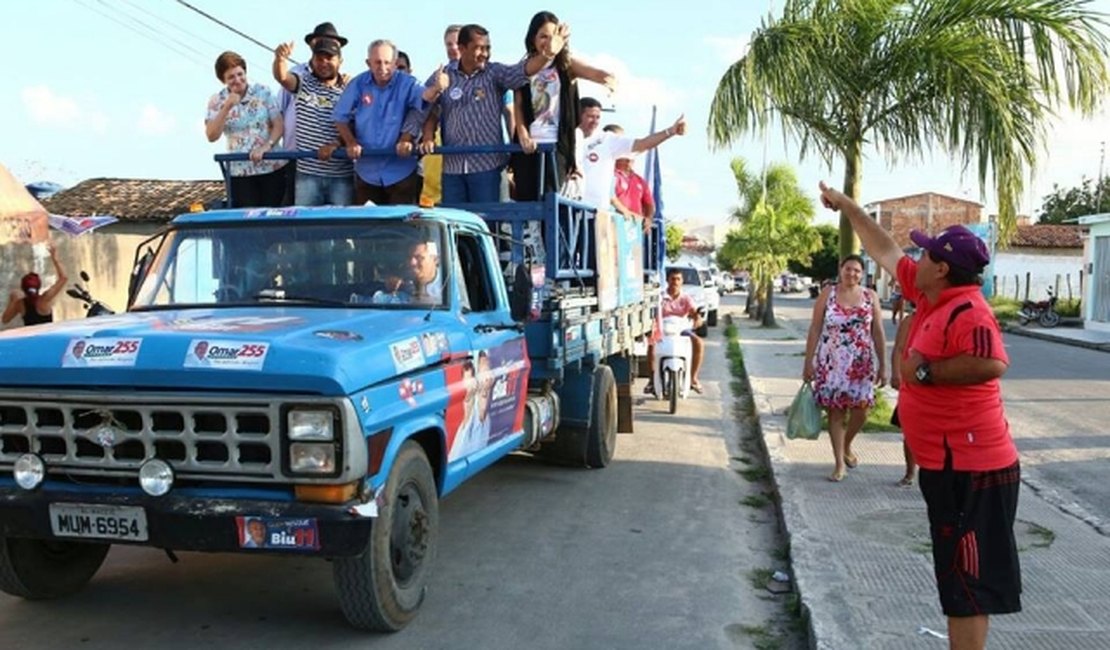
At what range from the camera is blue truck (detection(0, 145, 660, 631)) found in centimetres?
421

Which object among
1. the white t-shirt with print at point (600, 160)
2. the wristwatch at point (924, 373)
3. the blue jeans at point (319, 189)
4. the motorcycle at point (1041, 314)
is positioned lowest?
the motorcycle at point (1041, 314)

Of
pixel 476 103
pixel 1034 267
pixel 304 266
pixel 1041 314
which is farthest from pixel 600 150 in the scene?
pixel 1034 267

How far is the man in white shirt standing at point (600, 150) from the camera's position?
9.25 meters

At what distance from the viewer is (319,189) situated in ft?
24.3

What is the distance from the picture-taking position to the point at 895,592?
206 inches

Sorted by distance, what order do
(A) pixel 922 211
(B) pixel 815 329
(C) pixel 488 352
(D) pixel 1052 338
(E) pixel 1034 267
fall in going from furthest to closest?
(A) pixel 922 211
(E) pixel 1034 267
(D) pixel 1052 338
(B) pixel 815 329
(C) pixel 488 352

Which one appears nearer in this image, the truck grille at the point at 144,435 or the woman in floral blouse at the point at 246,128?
the truck grille at the point at 144,435

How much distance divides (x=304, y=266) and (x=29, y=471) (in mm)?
1762

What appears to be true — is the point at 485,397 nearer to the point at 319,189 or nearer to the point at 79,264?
the point at 319,189

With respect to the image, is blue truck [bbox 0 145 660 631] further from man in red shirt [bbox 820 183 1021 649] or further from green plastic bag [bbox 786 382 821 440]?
green plastic bag [bbox 786 382 821 440]

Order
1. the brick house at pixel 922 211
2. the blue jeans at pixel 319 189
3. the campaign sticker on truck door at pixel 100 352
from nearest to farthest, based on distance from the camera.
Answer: the campaign sticker on truck door at pixel 100 352
the blue jeans at pixel 319 189
the brick house at pixel 922 211

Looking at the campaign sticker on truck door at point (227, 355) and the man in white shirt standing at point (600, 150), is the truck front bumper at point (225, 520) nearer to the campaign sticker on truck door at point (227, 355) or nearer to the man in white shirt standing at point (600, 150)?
the campaign sticker on truck door at point (227, 355)

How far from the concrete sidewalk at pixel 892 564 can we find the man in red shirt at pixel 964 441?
2.60 ft

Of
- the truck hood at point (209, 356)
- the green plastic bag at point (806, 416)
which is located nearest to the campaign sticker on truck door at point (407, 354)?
the truck hood at point (209, 356)
